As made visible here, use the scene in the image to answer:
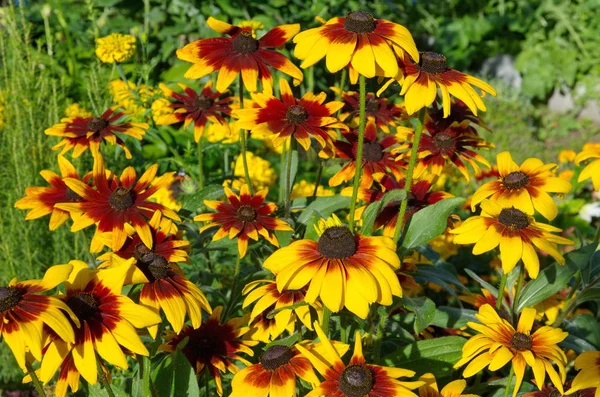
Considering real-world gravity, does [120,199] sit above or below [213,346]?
above

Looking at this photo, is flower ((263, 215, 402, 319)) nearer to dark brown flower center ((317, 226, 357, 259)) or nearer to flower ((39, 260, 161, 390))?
dark brown flower center ((317, 226, 357, 259))

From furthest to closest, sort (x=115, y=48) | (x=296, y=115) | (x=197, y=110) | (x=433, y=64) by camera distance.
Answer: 1. (x=115, y=48)
2. (x=197, y=110)
3. (x=296, y=115)
4. (x=433, y=64)

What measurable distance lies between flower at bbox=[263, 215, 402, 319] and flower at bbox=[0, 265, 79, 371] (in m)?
0.36

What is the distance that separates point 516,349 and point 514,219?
28 centimetres

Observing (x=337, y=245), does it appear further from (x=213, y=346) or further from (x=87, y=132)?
(x=87, y=132)

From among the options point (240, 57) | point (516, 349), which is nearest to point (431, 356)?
point (516, 349)

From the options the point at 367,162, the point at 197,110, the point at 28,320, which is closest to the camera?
Result: the point at 28,320

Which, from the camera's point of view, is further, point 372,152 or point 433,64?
point 372,152

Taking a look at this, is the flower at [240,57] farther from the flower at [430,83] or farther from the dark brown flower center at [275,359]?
the dark brown flower center at [275,359]

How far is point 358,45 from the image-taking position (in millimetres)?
1305

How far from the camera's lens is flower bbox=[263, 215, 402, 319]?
3.84ft

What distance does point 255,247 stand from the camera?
1.93 meters

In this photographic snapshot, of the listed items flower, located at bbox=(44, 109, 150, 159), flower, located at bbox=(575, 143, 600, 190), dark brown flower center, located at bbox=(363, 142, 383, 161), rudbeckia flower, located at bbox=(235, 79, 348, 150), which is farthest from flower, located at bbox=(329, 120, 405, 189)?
flower, located at bbox=(44, 109, 150, 159)

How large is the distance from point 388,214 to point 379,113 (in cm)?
44
